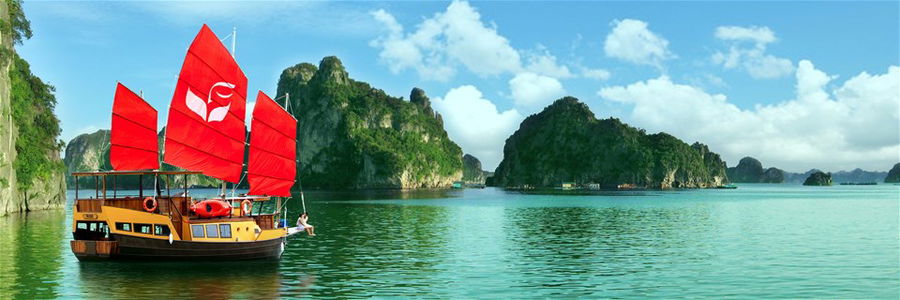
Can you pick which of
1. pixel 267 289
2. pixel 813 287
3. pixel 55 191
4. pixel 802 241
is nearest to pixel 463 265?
pixel 267 289

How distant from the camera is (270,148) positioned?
3691 centimetres

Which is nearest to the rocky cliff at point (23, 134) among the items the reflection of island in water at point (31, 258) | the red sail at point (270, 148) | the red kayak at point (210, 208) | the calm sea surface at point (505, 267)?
the reflection of island in water at point (31, 258)

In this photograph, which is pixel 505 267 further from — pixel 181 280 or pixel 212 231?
pixel 181 280

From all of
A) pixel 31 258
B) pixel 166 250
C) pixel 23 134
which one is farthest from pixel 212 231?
pixel 23 134

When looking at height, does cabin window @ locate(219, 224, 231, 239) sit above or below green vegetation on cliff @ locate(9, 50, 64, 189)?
below

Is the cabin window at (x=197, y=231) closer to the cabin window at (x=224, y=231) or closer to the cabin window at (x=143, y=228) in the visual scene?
the cabin window at (x=224, y=231)

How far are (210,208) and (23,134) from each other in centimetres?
5169

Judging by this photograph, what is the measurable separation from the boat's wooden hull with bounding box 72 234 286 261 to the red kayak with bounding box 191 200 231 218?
1384 mm

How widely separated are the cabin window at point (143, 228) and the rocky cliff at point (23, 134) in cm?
4038

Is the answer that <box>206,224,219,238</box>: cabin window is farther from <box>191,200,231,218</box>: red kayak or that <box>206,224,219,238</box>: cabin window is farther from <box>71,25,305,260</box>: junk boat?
<box>191,200,231,218</box>: red kayak

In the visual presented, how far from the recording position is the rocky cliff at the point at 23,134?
65375 millimetres

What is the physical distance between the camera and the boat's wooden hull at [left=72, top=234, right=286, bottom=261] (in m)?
31.0


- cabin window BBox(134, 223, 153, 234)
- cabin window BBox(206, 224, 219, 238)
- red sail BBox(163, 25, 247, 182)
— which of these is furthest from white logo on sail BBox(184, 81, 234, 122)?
cabin window BBox(206, 224, 219, 238)

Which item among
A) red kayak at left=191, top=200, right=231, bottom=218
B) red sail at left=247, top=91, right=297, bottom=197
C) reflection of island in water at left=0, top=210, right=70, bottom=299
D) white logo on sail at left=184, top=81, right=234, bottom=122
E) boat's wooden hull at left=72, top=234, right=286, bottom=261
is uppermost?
white logo on sail at left=184, top=81, right=234, bottom=122
